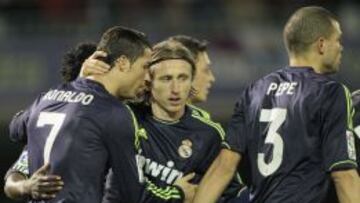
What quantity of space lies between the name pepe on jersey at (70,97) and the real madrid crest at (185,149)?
65 cm

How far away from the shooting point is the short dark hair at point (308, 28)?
176 inches

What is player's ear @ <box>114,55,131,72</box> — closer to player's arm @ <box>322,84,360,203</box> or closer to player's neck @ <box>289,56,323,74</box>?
player's neck @ <box>289,56,323,74</box>

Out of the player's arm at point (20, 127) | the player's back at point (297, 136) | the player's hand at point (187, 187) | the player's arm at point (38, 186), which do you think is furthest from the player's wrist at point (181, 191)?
the player's arm at point (20, 127)

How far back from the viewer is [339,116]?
433 cm

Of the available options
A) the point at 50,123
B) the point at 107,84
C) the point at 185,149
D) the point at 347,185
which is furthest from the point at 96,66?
the point at 347,185

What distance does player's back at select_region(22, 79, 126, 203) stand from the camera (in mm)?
4172

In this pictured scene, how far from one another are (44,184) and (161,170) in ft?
2.38

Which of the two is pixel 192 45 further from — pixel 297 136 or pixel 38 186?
pixel 38 186

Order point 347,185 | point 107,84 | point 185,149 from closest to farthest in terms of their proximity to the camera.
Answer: point 347,185 < point 107,84 < point 185,149

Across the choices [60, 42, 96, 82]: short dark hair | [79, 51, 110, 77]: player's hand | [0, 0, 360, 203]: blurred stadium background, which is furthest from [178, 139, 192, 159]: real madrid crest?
[0, 0, 360, 203]: blurred stadium background

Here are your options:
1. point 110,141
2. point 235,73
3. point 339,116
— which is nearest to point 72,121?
point 110,141

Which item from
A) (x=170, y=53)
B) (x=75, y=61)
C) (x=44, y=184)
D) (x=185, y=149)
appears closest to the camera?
(x=44, y=184)

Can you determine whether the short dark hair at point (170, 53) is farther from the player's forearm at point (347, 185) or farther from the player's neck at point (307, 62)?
the player's forearm at point (347, 185)

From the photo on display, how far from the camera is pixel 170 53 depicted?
4824 mm
